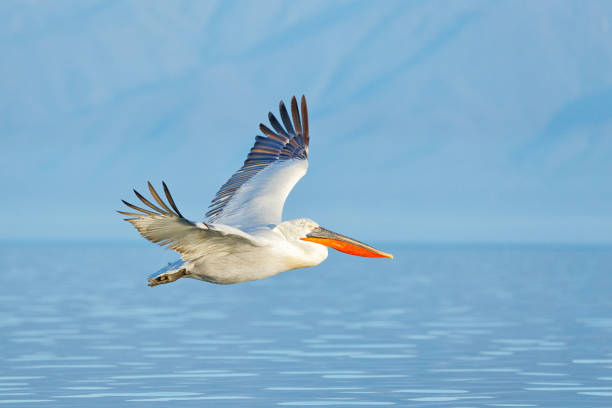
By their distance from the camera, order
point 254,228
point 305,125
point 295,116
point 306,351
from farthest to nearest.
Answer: point 306,351 → point 295,116 → point 305,125 → point 254,228

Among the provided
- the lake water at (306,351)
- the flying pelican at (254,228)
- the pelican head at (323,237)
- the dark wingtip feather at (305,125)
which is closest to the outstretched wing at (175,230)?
the flying pelican at (254,228)

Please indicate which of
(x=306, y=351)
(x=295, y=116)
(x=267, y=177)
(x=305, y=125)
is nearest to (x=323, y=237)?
(x=267, y=177)

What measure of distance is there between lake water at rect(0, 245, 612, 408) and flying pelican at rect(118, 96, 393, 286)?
239 cm

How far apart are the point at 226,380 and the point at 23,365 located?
147 inches

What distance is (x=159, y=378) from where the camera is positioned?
17.0m

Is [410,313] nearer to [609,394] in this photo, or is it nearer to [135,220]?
[609,394]

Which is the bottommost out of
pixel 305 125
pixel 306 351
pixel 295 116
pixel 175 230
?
pixel 175 230

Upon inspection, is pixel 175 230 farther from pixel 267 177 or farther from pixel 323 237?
pixel 267 177

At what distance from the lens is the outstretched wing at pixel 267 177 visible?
14435mm

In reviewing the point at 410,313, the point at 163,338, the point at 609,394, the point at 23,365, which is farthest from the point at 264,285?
the point at 609,394

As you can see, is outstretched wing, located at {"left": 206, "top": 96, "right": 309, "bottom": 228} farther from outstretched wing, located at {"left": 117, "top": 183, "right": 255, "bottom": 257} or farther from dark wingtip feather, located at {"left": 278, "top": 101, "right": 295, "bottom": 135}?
outstretched wing, located at {"left": 117, "top": 183, "right": 255, "bottom": 257}

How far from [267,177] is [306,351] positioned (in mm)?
5844

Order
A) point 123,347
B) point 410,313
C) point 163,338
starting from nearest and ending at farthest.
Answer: point 123,347 → point 163,338 → point 410,313

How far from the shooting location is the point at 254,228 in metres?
13.3
